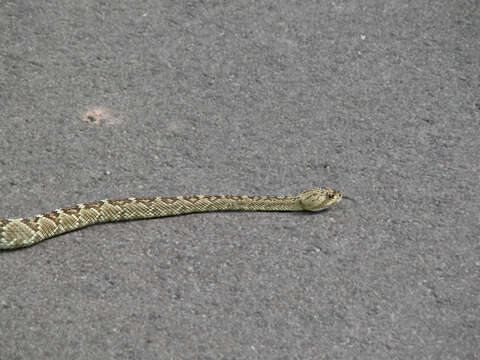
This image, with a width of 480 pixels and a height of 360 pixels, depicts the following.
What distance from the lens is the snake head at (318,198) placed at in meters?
6.55

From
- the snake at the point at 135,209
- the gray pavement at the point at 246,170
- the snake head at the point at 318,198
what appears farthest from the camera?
the snake head at the point at 318,198

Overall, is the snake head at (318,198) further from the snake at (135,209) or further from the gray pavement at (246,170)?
the gray pavement at (246,170)

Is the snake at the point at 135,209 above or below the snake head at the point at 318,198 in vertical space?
below

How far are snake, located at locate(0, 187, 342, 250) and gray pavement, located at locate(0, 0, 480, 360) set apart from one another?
0.09 meters

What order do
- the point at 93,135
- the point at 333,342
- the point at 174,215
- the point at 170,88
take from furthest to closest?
the point at 170,88 → the point at 93,135 → the point at 174,215 → the point at 333,342

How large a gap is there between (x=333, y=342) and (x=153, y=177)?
2.49 metres

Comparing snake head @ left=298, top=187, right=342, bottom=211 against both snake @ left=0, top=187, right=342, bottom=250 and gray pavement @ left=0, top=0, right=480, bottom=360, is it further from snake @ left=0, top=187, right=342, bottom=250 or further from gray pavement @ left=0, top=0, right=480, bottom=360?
gray pavement @ left=0, top=0, right=480, bottom=360

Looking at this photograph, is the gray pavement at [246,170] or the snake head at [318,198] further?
the snake head at [318,198]

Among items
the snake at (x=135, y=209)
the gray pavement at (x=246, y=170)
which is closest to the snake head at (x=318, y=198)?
the snake at (x=135, y=209)

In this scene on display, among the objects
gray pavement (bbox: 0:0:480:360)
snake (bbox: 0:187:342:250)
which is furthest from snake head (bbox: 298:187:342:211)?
gray pavement (bbox: 0:0:480:360)

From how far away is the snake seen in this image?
19.0 ft

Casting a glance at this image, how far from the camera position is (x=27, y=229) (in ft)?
19.0

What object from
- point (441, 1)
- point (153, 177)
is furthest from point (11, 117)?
point (441, 1)

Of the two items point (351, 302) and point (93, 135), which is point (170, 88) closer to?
point (93, 135)
